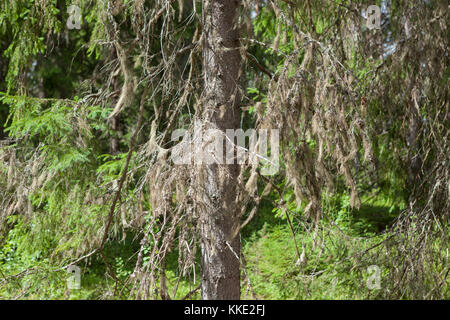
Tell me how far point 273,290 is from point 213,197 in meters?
4.44

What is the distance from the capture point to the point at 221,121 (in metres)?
3.78

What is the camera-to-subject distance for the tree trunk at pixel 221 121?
144 inches

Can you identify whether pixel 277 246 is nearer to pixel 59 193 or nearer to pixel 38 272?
pixel 59 193

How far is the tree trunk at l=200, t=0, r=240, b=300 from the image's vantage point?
365 centimetres
